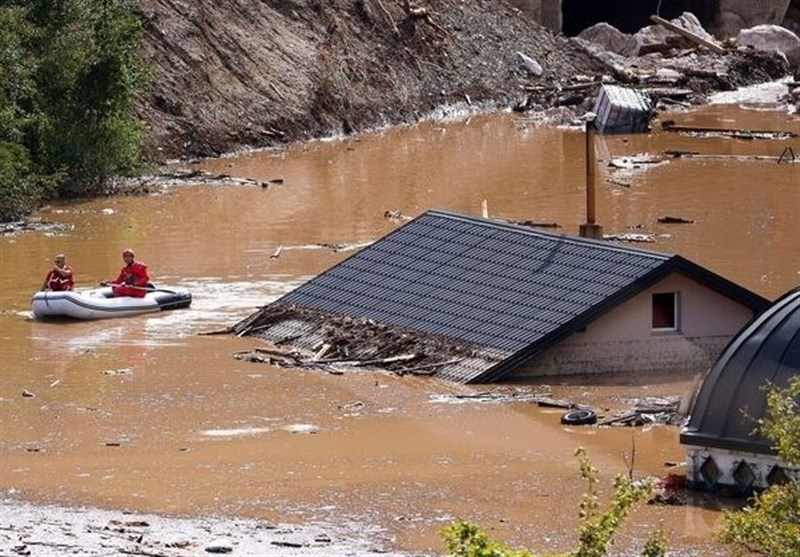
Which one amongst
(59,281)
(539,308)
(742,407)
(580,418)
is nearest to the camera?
(742,407)

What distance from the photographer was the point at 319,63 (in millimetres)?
54656

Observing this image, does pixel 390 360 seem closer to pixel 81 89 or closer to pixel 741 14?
pixel 81 89

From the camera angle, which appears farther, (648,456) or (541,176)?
(541,176)

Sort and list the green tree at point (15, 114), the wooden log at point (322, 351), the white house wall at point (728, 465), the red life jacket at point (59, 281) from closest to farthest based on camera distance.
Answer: the white house wall at point (728, 465) < the wooden log at point (322, 351) < the red life jacket at point (59, 281) < the green tree at point (15, 114)

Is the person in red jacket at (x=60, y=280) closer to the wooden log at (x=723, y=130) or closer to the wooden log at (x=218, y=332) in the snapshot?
the wooden log at (x=218, y=332)

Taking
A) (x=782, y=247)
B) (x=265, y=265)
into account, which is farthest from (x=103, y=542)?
(x=782, y=247)

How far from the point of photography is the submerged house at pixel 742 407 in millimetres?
18359

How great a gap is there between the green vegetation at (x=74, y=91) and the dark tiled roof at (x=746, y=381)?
23640 mm

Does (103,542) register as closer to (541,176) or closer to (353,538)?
(353,538)

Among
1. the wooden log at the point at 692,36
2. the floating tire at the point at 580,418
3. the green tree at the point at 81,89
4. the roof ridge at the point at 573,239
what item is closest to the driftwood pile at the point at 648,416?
the floating tire at the point at 580,418

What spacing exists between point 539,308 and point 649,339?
4.29 ft

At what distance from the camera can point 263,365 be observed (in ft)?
83.9

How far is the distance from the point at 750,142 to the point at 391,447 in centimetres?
3231

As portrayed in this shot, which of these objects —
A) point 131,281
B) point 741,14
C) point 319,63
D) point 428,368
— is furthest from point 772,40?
point 428,368
